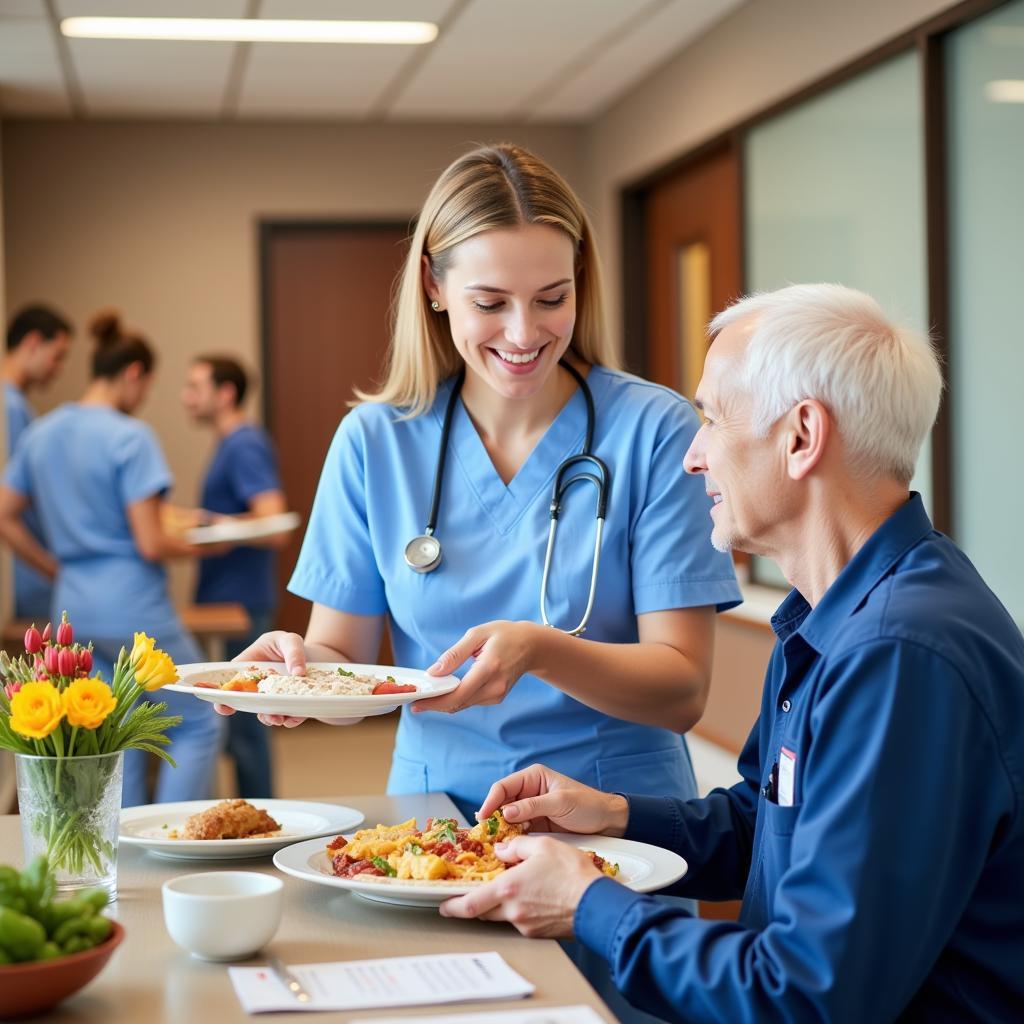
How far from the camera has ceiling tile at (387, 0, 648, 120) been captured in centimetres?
436

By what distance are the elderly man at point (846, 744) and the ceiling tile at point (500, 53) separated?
3.18 metres

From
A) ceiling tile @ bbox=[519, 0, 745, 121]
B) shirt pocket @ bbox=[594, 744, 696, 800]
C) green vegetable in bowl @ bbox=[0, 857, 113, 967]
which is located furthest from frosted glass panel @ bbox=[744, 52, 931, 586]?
green vegetable in bowl @ bbox=[0, 857, 113, 967]

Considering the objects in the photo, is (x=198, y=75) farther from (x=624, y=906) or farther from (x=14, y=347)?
(x=624, y=906)

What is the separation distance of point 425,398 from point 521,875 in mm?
855

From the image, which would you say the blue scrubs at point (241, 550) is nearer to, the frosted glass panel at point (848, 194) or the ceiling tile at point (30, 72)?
the ceiling tile at point (30, 72)

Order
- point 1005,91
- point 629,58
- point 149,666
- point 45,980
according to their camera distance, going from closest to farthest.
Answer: point 45,980, point 149,666, point 1005,91, point 629,58

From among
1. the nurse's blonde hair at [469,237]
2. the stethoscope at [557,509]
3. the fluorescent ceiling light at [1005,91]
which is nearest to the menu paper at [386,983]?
the stethoscope at [557,509]

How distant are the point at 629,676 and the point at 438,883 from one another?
448 mm

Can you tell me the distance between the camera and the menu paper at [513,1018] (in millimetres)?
1072

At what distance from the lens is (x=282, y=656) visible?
5.77 ft

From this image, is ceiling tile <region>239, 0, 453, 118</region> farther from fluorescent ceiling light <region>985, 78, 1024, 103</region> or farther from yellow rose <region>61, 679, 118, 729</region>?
yellow rose <region>61, 679, 118, 729</region>

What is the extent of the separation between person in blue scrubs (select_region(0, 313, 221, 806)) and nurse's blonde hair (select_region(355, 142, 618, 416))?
2.10 m

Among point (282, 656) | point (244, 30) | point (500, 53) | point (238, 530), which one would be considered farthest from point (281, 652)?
point (500, 53)

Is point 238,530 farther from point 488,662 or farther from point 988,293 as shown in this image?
point 488,662
